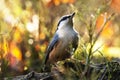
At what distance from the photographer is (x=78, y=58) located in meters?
4.87

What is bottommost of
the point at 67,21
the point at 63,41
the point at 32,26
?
the point at 63,41

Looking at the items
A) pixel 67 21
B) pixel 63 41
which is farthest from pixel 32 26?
pixel 63 41

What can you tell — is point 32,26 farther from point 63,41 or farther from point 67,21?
point 63,41

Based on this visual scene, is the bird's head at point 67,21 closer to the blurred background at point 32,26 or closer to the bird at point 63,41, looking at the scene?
the bird at point 63,41

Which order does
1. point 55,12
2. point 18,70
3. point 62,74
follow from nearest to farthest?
point 62,74
point 18,70
point 55,12

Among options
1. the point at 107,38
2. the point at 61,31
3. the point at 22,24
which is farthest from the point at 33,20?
the point at 61,31

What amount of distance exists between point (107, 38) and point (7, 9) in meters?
2.61

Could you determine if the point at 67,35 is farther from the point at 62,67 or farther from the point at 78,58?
the point at 78,58

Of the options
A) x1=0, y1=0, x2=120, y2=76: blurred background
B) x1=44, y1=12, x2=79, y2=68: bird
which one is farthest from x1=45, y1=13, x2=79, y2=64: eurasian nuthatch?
x1=0, y1=0, x2=120, y2=76: blurred background

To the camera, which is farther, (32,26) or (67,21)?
(32,26)

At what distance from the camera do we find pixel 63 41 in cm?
615

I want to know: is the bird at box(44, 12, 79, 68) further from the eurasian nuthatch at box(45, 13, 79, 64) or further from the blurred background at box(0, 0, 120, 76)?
the blurred background at box(0, 0, 120, 76)

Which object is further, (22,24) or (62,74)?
(22,24)

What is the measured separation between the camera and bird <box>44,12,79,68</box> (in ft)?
20.0
